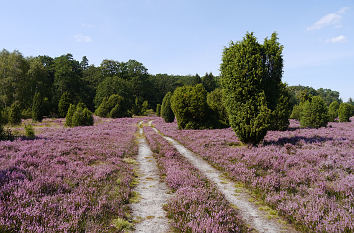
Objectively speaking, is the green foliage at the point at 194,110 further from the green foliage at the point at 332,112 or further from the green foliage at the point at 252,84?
the green foliage at the point at 332,112

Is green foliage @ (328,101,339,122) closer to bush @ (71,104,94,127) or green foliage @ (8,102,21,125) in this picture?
bush @ (71,104,94,127)

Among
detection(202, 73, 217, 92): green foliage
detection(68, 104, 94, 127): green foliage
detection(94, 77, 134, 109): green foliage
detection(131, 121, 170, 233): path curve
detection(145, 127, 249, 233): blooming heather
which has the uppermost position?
detection(202, 73, 217, 92): green foliage

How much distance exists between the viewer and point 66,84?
7806 centimetres

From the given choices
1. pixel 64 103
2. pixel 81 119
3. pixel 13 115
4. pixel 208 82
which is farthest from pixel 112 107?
pixel 208 82

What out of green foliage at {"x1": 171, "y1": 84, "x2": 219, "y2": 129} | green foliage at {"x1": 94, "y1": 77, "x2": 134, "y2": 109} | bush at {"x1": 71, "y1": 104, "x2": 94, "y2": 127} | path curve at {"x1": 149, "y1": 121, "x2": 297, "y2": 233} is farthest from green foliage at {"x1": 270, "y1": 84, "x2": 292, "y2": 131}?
green foliage at {"x1": 94, "y1": 77, "x2": 134, "y2": 109}

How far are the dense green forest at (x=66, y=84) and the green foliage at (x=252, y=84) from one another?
61.5ft

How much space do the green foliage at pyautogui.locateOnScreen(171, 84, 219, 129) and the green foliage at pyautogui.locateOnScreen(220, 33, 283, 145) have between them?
568 inches

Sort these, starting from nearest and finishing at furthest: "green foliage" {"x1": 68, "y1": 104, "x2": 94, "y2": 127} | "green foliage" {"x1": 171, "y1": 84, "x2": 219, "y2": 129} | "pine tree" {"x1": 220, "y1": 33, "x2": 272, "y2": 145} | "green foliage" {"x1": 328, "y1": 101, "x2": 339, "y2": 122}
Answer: "pine tree" {"x1": 220, "y1": 33, "x2": 272, "y2": 145}
"green foliage" {"x1": 171, "y1": 84, "x2": 219, "y2": 129}
"green foliage" {"x1": 68, "y1": 104, "x2": 94, "y2": 127}
"green foliage" {"x1": 328, "y1": 101, "x2": 339, "y2": 122}

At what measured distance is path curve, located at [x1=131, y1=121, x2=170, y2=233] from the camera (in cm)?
515

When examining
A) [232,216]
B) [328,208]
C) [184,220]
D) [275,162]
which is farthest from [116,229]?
[275,162]

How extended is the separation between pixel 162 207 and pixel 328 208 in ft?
16.1

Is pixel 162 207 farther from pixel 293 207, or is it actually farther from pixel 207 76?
pixel 207 76

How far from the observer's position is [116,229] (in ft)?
15.7

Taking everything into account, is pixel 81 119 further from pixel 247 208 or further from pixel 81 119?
pixel 247 208
